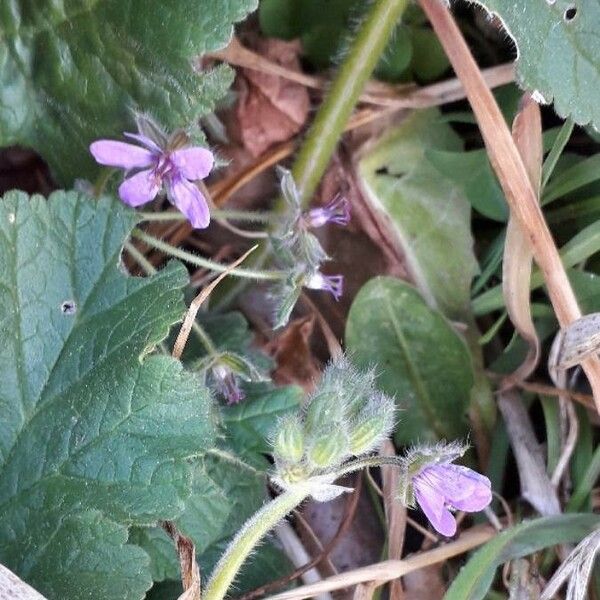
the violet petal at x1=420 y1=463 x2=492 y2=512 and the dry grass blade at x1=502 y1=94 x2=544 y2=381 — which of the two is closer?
the violet petal at x1=420 y1=463 x2=492 y2=512

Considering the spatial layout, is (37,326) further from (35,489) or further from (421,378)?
(421,378)

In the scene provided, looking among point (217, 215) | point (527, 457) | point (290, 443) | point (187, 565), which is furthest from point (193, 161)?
point (527, 457)

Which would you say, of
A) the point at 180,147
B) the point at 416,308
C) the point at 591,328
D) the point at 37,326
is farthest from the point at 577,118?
the point at 37,326

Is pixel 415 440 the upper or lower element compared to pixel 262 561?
upper

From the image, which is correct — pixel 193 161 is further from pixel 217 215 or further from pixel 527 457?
pixel 527 457

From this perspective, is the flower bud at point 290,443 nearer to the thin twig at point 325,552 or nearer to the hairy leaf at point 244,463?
the hairy leaf at point 244,463

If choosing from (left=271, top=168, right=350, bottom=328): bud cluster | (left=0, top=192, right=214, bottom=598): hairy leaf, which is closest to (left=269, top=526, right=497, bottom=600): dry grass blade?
(left=0, top=192, right=214, bottom=598): hairy leaf

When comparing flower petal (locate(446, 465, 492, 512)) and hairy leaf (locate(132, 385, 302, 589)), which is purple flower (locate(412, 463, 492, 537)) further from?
hairy leaf (locate(132, 385, 302, 589))
